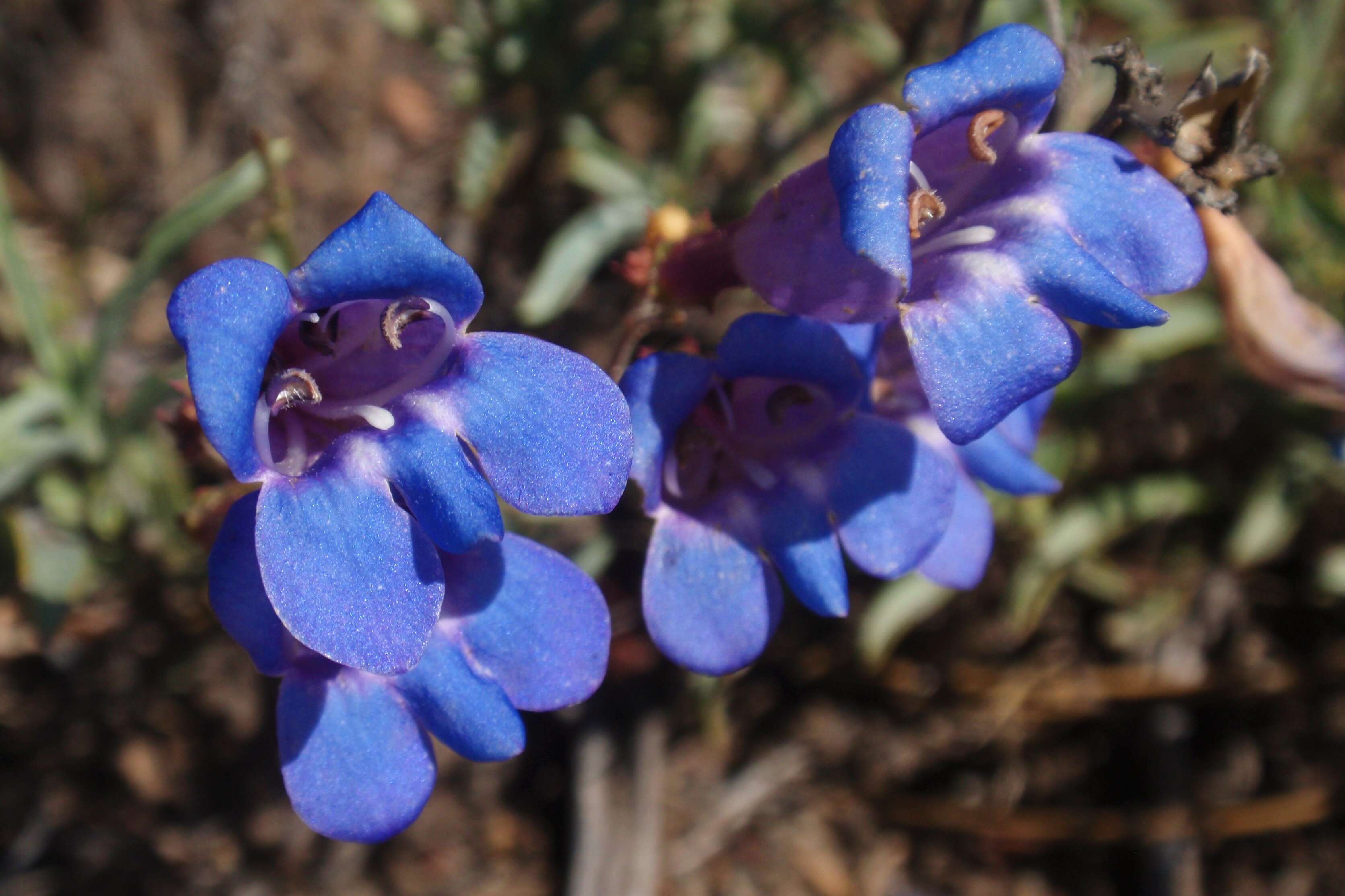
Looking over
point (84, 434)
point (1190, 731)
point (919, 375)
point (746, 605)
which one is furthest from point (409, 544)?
point (1190, 731)

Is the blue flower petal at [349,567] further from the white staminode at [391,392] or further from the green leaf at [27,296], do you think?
the green leaf at [27,296]

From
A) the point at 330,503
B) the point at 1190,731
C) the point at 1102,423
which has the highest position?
the point at 330,503

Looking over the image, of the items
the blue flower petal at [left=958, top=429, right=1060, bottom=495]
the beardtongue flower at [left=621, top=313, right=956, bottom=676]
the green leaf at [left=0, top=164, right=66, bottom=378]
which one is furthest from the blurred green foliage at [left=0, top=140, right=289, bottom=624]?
the blue flower petal at [left=958, top=429, right=1060, bottom=495]

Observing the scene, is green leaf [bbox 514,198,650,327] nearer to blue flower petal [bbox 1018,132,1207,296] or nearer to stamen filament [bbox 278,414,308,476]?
stamen filament [bbox 278,414,308,476]

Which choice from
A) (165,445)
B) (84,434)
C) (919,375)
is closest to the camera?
(919,375)

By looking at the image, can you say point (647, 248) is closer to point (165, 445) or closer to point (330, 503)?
point (330, 503)

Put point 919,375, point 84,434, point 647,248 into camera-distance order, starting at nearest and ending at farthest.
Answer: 1. point 919,375
2. point 647,248
3. point 84,434

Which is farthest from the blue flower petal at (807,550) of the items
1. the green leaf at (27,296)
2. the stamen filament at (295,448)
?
the green leaf at (27,296)

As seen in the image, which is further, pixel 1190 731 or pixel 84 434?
pixel 1190 731
